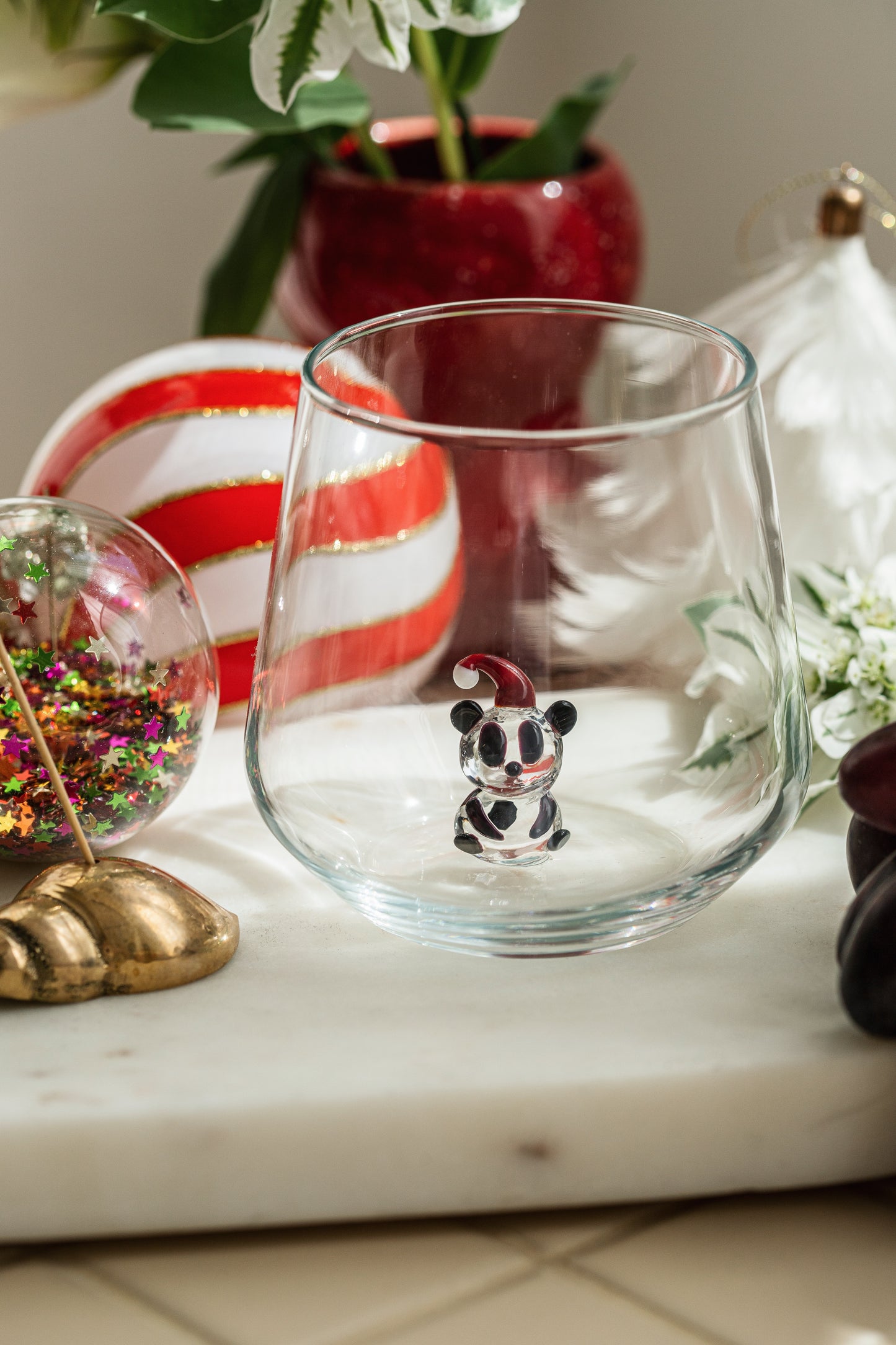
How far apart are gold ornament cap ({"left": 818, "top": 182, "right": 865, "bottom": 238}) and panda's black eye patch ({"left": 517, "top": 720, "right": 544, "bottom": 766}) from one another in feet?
0.86

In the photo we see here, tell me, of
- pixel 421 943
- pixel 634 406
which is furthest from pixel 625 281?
pixel 421 943

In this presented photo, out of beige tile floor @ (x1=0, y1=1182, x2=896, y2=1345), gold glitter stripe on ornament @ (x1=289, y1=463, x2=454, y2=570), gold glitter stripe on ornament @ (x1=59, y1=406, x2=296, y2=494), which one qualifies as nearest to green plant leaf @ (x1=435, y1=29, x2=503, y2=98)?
gold glitter stripe on ornament @ (x1=59, y1=406, x2=296, y2=494)

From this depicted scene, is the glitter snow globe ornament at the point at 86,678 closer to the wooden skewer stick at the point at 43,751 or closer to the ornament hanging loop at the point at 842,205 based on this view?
the wooden skewer stick at the point at 43,751

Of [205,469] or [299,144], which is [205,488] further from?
[299,144]

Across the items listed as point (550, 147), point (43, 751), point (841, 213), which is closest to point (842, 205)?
point (841, 213)

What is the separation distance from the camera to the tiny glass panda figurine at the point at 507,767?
0.33m

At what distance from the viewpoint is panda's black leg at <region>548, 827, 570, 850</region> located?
340mm

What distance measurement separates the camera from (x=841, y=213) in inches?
19.8

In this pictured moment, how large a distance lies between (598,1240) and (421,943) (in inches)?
3.0

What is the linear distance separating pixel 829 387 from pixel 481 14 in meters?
0.16

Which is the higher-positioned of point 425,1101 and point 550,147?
point 550,147

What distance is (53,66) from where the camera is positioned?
1.86 feet

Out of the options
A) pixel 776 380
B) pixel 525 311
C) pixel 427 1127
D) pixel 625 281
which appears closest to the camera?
pixel 427 1127

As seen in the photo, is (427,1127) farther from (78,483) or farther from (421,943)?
(78,483)
